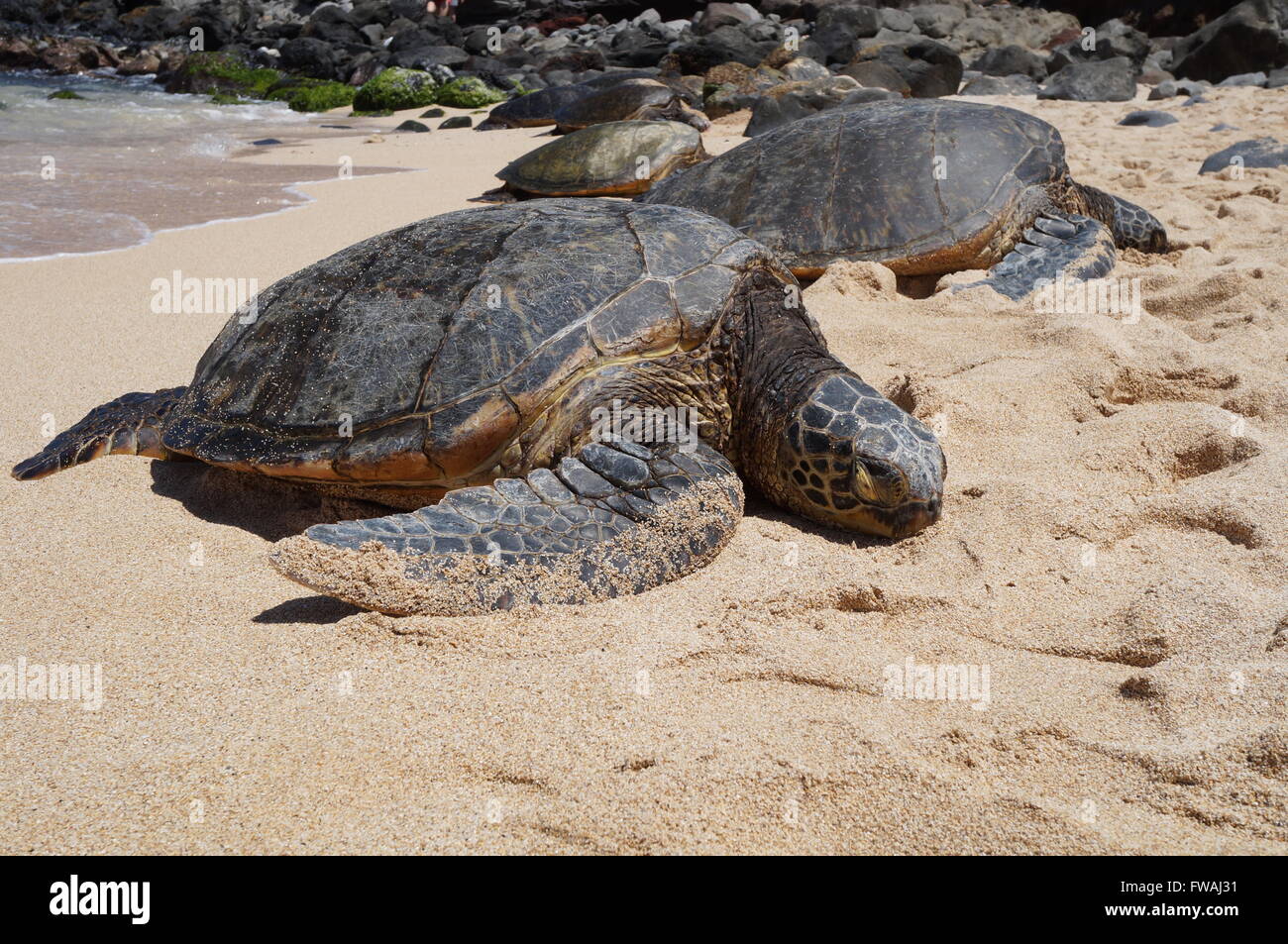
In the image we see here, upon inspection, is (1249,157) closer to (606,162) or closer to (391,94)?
(606,162)

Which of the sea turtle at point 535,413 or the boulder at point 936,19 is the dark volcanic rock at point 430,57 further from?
the sea turtle at point 535,413

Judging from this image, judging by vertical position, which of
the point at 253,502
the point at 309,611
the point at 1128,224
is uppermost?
the point at 1128,224

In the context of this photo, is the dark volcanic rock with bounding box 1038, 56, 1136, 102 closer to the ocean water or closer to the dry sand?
the ocean water

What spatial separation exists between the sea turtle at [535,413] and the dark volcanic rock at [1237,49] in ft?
49.3

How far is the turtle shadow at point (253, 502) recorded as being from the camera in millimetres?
3029

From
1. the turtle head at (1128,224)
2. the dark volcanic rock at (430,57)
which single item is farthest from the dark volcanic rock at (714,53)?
the turtle head at (1128,224)

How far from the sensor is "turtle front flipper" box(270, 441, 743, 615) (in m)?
2.27

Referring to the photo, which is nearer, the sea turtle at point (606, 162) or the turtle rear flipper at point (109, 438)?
the turtle rear flipper at point (109, 438)

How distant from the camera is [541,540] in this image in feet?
8.02

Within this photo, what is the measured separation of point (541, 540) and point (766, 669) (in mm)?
711

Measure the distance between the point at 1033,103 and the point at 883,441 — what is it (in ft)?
37.2

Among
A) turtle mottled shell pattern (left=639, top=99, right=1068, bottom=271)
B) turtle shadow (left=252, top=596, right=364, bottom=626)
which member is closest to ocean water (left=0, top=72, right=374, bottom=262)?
turtle mottled shell pattern (left=639, top=99, right=1068, bottom=271)

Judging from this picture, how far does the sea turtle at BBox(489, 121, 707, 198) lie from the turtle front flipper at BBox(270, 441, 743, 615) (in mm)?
5665

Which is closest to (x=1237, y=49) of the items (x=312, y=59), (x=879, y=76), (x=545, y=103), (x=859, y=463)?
(x=879, y=76)
